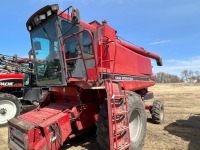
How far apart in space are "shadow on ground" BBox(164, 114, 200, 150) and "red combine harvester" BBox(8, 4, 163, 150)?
135 centimetres

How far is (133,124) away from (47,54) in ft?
8.94

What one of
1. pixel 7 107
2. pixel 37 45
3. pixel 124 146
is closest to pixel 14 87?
pixel 7 107

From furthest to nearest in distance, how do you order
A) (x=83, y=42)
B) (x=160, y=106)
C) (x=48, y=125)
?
(x=160, y=106) < (x=83, y=42) < (x=48, y=125)

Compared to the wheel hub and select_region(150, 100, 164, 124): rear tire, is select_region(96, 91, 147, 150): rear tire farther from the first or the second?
the wheel hub

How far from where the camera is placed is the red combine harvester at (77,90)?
4.60 m

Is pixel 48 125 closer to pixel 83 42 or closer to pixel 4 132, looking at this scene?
pixel 83 42

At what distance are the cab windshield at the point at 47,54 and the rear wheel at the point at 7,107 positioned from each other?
3.20 metres

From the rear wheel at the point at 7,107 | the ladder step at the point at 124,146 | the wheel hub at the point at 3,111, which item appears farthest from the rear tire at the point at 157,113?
the wheel hub at the point at 3,111

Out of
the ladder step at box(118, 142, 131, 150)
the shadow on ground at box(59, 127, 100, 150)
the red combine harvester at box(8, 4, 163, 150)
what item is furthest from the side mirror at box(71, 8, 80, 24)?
the shadow on ground at box(59, 127, 100, 150)

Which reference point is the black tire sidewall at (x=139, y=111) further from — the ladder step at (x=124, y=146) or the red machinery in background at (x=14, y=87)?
the red machinery in background at (x=14, y=87)

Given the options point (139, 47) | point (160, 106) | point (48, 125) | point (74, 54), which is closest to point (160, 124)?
point (160, 106)

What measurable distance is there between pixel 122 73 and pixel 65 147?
2427 millimetres

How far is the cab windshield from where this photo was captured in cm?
551

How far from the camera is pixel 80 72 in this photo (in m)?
5.64
